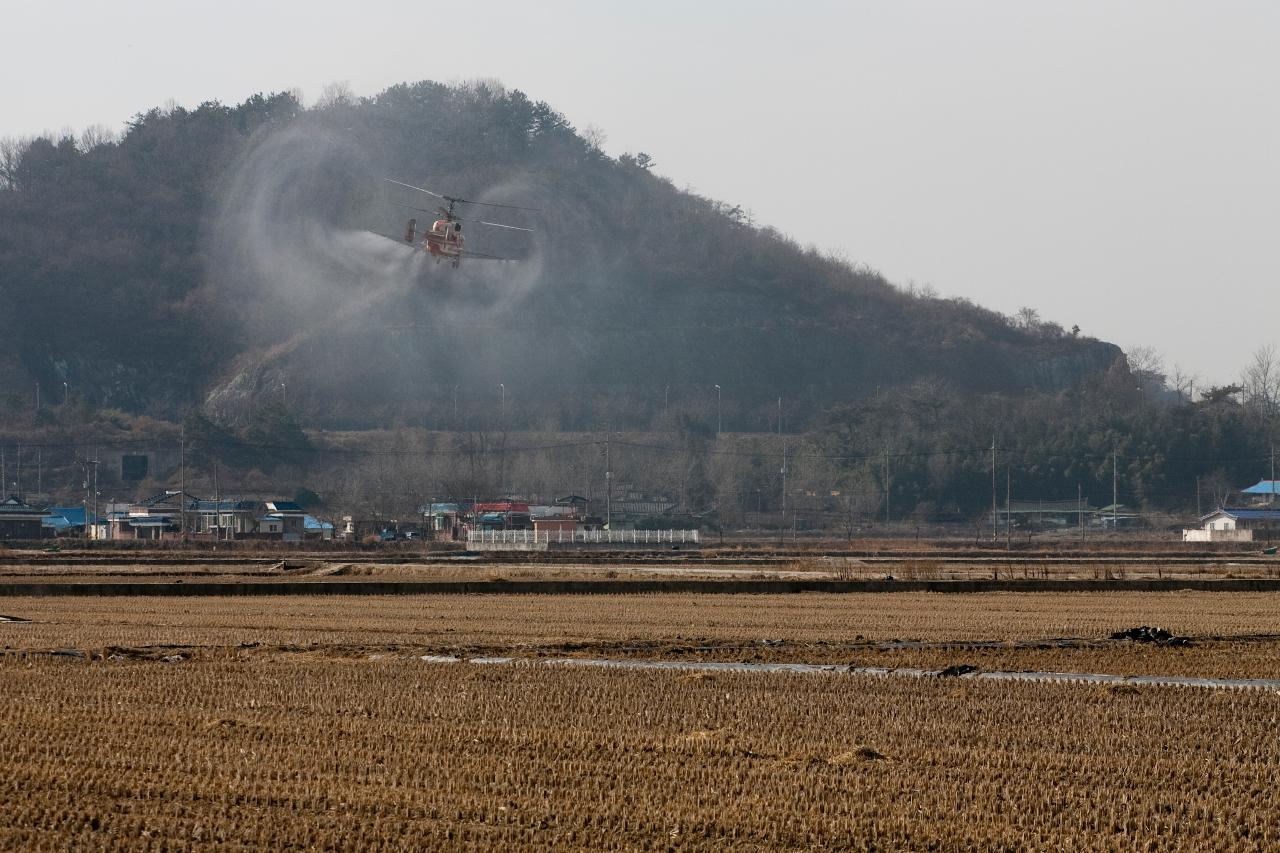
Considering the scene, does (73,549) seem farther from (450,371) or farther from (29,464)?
(450,371)

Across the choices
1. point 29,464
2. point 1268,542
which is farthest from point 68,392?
point 1268,542

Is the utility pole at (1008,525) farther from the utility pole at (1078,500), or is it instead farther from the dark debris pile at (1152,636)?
the dark debris pile at (1152,636)

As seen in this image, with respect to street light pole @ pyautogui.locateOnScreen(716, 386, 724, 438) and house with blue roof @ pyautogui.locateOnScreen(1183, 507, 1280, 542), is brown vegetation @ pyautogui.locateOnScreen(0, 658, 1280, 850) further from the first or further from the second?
street light pole @ pyautogui.locateOnScreen(716, 386, 724, 438)

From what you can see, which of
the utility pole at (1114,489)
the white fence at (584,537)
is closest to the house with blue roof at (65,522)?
the white fence at (584,537)

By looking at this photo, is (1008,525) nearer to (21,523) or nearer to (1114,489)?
(1114,489)

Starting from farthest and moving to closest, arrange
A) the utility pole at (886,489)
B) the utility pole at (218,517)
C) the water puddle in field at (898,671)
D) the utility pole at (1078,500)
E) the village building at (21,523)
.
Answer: the utility pole at (886,489) → the utility pole at (1078,500) → the village building at (21,523) → the utility pole at (218,517) → the water puddle in field at (898,671)

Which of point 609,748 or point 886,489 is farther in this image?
point 886,489

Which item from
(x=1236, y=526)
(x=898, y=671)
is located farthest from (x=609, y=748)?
(x=1236, y=526)
